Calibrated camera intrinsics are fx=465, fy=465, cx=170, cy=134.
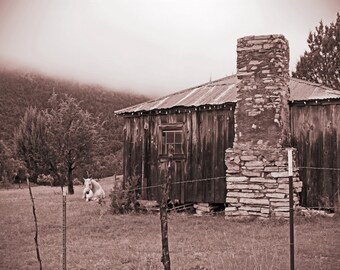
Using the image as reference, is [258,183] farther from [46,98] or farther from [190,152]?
[46,98]

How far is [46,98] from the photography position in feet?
121

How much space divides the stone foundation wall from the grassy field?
0.46 m

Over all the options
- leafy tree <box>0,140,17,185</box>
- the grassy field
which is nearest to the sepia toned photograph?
the grassy field

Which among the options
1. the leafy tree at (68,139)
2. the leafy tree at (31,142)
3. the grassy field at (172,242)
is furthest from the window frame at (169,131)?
the leafy tree at (31,142)

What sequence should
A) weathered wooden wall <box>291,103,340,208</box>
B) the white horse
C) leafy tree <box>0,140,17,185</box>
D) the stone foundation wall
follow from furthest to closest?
leafy tree <box>0,140,17,185</box> < the white horse < weathered wooden wall <box>291,103,340,208</box> < the stone foundation wall

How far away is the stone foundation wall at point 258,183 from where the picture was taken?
36.6 ft

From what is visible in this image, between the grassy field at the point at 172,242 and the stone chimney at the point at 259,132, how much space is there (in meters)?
0.72

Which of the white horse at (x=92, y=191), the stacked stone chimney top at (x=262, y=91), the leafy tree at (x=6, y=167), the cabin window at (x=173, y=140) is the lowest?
the white horse at (x=92, y=191)

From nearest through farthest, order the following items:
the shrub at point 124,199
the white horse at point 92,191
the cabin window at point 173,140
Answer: the shrub at point 124,199
the cabin window at point 173,140
the white horse at point 92,191

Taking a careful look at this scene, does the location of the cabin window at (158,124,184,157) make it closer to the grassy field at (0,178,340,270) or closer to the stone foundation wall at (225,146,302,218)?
the grassy field at (0,178,340,270)

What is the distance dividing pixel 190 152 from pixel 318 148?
11.8 feet

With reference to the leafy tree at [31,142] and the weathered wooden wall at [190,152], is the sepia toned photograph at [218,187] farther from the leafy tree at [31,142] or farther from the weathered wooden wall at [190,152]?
the leafy tree at [31,142]

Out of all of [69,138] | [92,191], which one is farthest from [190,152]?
[69,138]

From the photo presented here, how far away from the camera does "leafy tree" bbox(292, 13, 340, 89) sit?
2320 centimetres
